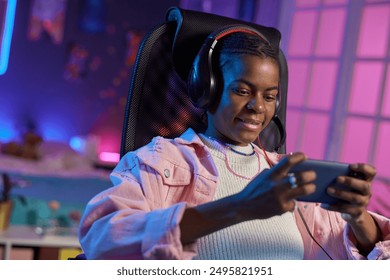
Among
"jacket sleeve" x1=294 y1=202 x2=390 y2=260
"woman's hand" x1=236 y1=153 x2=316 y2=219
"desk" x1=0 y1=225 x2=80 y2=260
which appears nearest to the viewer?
"woman's hand" x1=236 y1=153 x2=316 y2=219

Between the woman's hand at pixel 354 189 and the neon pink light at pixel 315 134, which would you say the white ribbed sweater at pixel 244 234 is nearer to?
the woman's hand at pixel 354 189

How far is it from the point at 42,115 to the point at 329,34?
208 cm

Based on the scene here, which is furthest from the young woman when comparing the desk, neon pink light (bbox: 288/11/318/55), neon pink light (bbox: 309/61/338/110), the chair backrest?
neon pink light (bbox: 288/11/318/55)

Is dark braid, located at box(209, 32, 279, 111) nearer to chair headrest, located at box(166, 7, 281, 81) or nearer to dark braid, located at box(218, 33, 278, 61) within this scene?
dark braid, located at box(218, 33, 278, 61)

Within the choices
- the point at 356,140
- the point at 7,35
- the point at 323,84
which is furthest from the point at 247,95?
the point at 7,35

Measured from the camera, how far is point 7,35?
4297 mm

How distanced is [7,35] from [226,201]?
12.6 feet

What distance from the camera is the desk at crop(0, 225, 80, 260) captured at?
2.39 m

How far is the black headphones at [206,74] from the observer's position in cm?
106

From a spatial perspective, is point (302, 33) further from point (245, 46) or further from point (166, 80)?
point (245, 46)

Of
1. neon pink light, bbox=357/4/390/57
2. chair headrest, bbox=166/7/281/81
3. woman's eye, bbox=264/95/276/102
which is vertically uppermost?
neon pink light, bbox=357/4/390/57

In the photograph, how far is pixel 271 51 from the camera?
1.04 metres

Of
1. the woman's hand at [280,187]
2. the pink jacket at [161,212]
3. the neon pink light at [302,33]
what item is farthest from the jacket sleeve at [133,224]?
the neon pink light at [302,33]

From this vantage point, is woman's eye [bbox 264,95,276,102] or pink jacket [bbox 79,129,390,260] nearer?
pink jacket [bbox 79,129,390,260]
